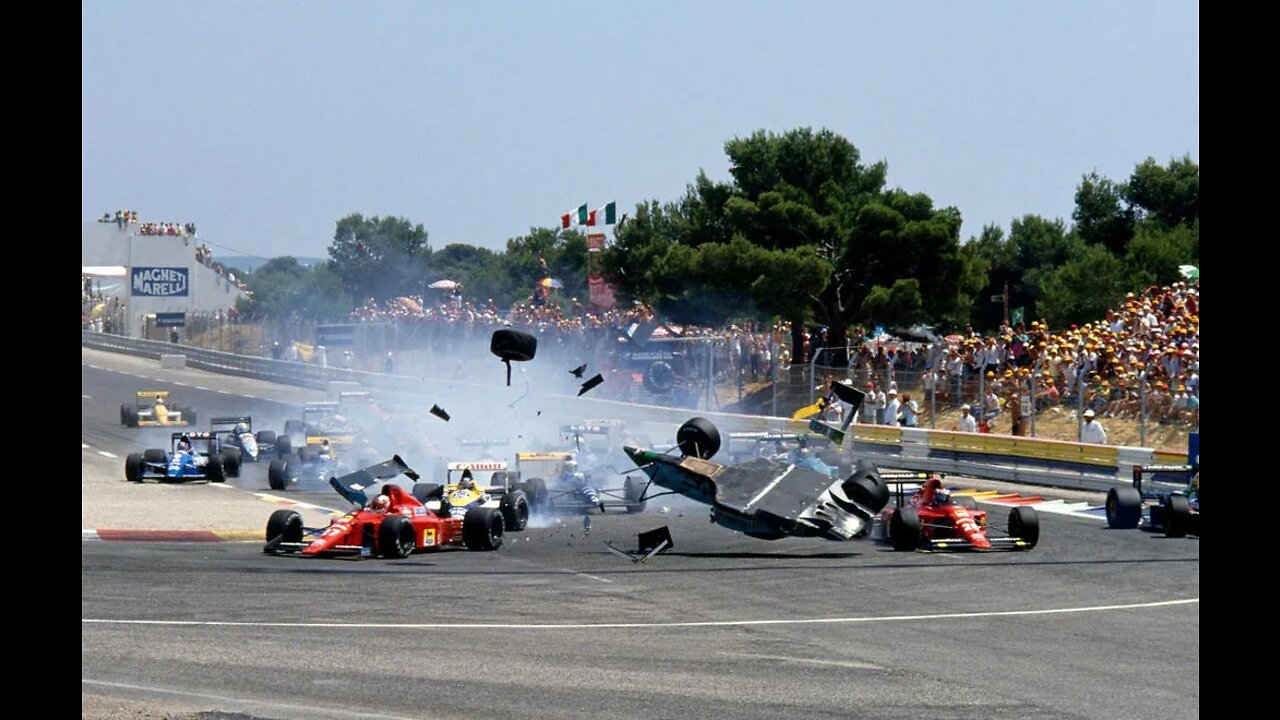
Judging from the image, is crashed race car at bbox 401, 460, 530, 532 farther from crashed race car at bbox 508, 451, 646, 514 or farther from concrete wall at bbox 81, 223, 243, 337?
concrete wall at bbox 81, 223, 243, 337

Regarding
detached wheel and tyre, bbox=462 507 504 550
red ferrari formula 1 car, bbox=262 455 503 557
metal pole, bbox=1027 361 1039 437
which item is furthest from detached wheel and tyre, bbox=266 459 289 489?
metal pole, bbox=1027 361 1039 437

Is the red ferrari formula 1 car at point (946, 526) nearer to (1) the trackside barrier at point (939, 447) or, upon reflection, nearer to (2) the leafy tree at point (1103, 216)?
(1) the trackside barrier at point (939, 447)

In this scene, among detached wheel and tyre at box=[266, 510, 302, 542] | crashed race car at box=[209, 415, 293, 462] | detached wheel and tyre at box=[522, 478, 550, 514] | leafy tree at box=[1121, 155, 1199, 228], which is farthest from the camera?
leafy tree at box=[1121, 155, 1199, 228]

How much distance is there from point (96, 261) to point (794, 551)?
8100cm

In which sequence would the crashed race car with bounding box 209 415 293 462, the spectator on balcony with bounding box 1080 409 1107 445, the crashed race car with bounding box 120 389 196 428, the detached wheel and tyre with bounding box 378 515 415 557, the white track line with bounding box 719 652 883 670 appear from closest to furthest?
the white track line with bounding box 719 652 883 670 < the detached wheel and tyre with bounding box 378 515 415 557 < the spectator on balcony with bounding box 1080 409 1107 445 < the crashed race car with bounding box 209 415 293 462 < the crashed race car with bounding box 120 389 196 428

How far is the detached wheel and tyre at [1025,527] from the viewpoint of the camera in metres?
19.7

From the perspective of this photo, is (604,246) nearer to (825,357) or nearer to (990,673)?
(825,357)

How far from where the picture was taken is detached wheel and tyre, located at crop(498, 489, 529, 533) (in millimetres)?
21641

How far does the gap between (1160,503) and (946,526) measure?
12.3ft

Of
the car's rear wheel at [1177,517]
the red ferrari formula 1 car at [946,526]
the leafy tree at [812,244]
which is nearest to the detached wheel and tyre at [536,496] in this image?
the red ferrari formula 1 car at [946,526]

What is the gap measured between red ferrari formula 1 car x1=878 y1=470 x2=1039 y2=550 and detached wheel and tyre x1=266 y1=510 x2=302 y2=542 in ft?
24.3

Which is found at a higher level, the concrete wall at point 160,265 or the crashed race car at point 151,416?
the concrete wall at point 160,265

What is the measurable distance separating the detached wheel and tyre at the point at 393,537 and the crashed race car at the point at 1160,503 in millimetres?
9596
